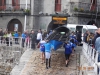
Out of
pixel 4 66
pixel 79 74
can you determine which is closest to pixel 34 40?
pixel 4 66

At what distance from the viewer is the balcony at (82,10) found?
35.6 metres

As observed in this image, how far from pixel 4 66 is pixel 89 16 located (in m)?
16.8

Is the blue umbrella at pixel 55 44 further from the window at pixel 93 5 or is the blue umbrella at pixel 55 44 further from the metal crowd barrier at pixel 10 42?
the window at pixel 93 5

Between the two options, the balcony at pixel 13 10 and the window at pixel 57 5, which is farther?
the window at pixel 57 5

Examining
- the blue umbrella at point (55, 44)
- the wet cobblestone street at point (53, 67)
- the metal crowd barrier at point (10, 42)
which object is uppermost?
the blue umbrella at point (55, 44)

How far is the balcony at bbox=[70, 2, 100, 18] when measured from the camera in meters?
35.6

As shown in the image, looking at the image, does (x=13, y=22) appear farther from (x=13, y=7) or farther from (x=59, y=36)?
(x=59, y=36)

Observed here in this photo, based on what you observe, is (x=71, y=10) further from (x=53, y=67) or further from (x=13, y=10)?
(x=53, y=67)

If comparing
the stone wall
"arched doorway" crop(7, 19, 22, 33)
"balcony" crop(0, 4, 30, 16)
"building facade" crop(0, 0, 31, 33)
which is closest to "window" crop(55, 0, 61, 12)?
"building facade" crop(0, 0, 31, 33)

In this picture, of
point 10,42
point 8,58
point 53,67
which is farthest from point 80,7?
point 53,67

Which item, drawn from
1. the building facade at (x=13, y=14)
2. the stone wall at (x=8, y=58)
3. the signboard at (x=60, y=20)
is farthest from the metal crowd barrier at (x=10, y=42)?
the building facade at (x=13, y=14)

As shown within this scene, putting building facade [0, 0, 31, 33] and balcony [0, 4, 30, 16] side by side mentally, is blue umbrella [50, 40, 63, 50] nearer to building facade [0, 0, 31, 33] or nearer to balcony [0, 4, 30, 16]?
building facade [0, 0, 31, 33]

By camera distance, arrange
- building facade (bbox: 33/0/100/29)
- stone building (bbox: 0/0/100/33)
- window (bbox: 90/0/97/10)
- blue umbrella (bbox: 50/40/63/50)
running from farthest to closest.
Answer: window (bbox: 90/0/97/10) < stone building (bbox: 0/0/100/33) < building facade (bbox: 33/0/100/29) < blue umbrella (bbox: 50/40/63/50)

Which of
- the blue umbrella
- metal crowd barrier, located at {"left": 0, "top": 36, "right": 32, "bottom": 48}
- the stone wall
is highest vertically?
the blue umbrella
